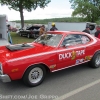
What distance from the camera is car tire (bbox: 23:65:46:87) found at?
3.77 meters

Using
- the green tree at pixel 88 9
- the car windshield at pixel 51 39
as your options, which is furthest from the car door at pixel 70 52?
the green tree at pixel 88 9

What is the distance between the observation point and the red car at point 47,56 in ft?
11.7

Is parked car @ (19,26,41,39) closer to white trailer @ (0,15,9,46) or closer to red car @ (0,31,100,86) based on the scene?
white trailer @ (0,15,9,46)

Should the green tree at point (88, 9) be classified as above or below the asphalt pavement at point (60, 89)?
above

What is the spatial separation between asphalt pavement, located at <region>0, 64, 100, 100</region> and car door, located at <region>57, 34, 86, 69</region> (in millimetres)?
472

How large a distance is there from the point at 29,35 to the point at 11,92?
1413cm

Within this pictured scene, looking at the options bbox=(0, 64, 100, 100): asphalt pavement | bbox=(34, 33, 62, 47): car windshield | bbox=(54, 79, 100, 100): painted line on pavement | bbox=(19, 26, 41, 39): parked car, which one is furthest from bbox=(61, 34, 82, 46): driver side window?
→ bbox=(19, 26, 41, 39): parked car

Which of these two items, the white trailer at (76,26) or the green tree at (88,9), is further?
the green tree at (88,9)

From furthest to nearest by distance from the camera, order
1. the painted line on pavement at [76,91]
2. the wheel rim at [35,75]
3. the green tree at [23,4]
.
Answer: the green tree at [23,4], the wheel rim at [35,75], the painted line on pavement at [76,91]

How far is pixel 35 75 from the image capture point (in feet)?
13.0

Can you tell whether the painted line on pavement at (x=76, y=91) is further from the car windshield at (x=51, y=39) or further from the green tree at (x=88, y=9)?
the green tree at (x=88, y=9)

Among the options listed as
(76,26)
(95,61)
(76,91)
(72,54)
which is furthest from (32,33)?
(76,91)

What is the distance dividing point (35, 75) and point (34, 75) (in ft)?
0.10

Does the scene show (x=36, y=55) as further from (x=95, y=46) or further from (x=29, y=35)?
(x=29, y=35)
